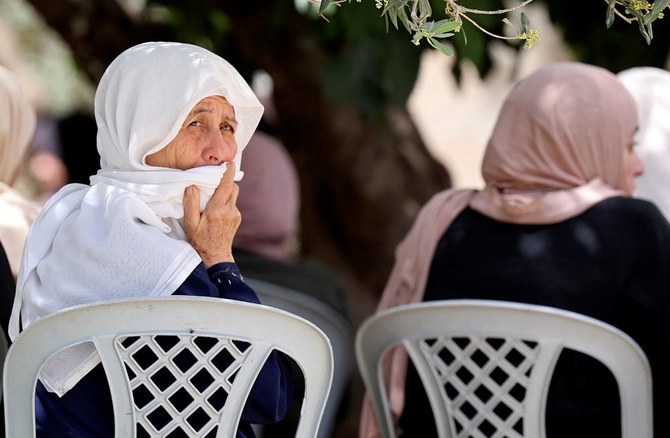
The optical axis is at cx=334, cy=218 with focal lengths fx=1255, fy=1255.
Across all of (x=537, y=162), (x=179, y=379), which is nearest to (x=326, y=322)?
(x=537, y=162)

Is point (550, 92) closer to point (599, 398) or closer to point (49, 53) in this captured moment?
point (599, 398)

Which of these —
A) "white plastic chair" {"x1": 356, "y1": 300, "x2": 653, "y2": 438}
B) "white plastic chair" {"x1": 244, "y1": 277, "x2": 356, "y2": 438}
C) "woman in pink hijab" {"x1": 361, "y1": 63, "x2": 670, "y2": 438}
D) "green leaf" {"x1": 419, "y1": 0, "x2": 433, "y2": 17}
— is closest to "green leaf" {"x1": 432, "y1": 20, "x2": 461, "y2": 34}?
"green leaf" {"x1": 419, "y1": 0, "x2": 433, "y2": 17}

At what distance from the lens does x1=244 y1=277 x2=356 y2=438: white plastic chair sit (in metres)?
3.71

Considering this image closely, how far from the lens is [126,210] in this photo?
219 centimetres

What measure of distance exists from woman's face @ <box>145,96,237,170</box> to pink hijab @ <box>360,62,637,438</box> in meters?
1.03

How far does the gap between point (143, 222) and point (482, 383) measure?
0.92 metres

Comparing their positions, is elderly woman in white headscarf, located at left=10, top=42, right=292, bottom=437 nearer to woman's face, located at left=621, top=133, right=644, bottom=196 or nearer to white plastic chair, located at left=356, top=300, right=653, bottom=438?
white plastic chair, located at left=356, top=300, right=653, bottom=438

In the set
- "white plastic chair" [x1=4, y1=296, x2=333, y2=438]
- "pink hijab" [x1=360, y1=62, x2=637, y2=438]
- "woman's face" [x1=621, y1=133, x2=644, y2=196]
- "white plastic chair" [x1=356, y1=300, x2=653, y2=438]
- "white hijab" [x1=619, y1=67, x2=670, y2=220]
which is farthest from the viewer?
"white hijab" [x1=619, y1=67, x2=670, y2=220]

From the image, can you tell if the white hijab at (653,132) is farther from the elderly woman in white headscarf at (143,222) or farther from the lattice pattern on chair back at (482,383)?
the elderly woman in white headscarf at (143,222)

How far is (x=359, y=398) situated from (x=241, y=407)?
10.8ft

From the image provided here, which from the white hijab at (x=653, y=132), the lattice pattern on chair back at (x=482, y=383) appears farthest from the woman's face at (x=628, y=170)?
the lattice pattern on chair back at (x=482, y=383)

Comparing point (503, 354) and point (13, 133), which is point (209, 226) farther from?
point (13, 133)

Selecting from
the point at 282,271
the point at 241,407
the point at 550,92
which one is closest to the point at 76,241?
the point at 241,407

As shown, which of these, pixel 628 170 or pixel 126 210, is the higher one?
pixel 126 210
